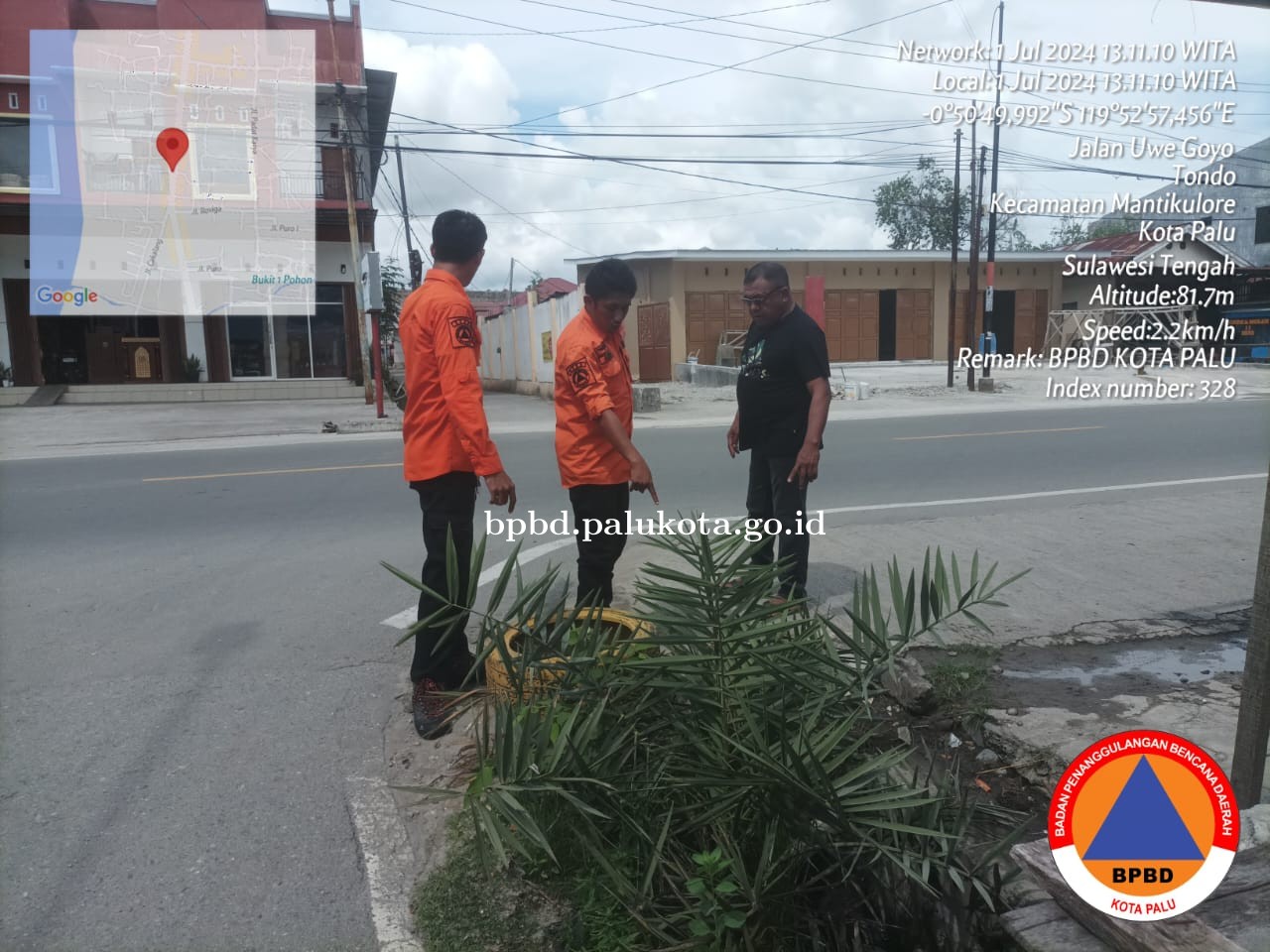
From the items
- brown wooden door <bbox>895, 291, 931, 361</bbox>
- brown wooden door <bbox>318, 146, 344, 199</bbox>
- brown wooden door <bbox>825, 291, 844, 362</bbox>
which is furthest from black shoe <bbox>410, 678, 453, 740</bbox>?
brown wooden door <bbox>895, 291, 931, 361</bbox>

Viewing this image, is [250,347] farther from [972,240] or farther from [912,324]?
[912,324]

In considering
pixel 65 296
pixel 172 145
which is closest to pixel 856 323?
pixel 172 145

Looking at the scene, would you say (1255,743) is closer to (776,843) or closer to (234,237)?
(776,843)

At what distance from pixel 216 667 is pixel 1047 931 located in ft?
12.2

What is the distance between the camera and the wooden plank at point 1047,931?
179cm

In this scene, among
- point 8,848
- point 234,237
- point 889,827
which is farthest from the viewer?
point 234,237

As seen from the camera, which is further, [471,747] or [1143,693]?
[1143,693]

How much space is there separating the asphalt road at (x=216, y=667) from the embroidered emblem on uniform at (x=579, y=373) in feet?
5.13

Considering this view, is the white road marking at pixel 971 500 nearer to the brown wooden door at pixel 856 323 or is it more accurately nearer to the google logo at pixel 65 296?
Answer: the brown wooden door at pixel 856 323

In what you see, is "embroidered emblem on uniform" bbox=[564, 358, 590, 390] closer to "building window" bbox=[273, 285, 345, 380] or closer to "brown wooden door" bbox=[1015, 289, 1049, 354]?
"building window" bbox=[273, 285, 345, 380]

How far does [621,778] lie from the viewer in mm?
2307

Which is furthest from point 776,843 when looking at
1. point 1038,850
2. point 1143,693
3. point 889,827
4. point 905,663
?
point 1143,693

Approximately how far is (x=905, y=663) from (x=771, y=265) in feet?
6.36

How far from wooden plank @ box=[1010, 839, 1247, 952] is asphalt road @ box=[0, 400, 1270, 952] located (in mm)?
1682
